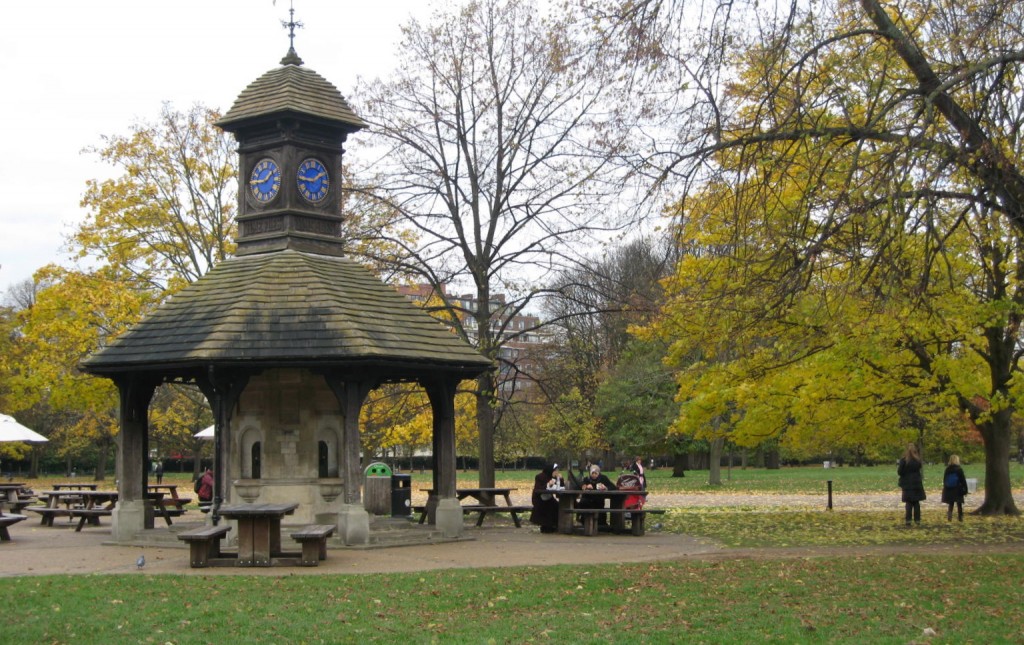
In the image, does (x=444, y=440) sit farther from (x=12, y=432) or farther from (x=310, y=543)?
(x=12, y=432)

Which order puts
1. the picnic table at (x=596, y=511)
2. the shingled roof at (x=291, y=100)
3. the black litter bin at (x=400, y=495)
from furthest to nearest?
the black litter bin at (x=400, y=495), the shingled roof at (x=291, y=100), the picnic table at (x=596, y=511)

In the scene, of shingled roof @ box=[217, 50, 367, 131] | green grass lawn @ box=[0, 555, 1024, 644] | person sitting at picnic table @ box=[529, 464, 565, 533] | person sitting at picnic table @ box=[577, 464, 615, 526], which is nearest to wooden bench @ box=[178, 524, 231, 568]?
green grass lawn @ box=[0, 555, 1024, 644]

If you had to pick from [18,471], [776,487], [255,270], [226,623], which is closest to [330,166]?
[255,270]

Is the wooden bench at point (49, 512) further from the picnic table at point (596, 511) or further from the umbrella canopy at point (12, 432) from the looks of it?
the picnic table at point (596, 511)

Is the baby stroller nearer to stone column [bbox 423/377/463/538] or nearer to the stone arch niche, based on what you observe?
stone column [bbox 423/377/463/538]

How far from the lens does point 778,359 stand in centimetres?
2000

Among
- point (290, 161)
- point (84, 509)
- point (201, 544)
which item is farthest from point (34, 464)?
point (201, 544)

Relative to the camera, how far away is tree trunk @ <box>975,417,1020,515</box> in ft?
72.8

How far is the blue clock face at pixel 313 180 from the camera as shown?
1991cm

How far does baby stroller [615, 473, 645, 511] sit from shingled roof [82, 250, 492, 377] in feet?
11.6

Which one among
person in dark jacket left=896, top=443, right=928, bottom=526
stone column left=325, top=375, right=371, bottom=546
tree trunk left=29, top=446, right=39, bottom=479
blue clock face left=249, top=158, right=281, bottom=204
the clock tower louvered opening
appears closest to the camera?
stone column left=325, top=375, right=371, bottom=546

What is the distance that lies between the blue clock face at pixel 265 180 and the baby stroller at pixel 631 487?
8.24m

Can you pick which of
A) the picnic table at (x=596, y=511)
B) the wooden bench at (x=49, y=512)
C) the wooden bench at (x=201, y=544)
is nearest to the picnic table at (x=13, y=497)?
the wooden bench at (x=49, y=512)

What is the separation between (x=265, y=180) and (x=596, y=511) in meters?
8.37
